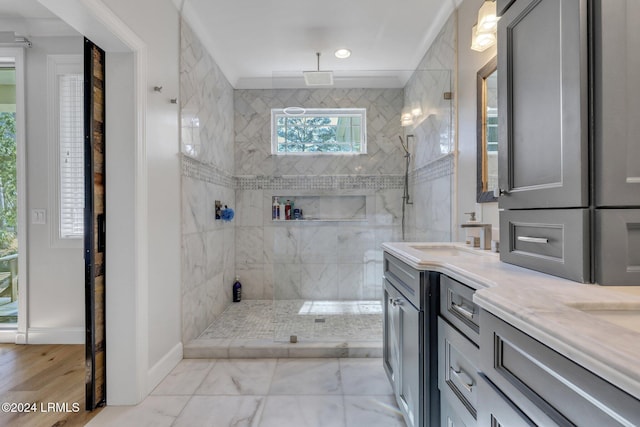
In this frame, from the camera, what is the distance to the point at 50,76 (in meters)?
2.55

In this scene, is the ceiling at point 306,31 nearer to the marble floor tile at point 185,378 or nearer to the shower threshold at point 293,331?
the shower threshold at point 293,331

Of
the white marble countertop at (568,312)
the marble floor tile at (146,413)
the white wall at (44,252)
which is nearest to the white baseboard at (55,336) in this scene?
the white wall at (44,252)

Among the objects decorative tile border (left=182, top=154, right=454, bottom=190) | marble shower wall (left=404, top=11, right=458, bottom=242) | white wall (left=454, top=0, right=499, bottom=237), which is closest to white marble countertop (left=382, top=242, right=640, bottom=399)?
white wall (left=454, top=0, right=499, bottom=237)

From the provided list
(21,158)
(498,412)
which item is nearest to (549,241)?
(498,412)

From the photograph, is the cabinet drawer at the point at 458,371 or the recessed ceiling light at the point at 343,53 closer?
the cabinet drawer at the point at 458,371

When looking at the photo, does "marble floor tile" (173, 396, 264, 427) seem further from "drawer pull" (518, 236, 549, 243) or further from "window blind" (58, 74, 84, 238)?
"window blind" (58, 74, 84, 238)

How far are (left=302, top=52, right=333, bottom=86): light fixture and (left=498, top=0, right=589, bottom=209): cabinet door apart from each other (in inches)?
79.6

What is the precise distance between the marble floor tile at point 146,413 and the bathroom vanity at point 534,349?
4.67ft

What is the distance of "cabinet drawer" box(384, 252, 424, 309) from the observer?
1301 millimetres

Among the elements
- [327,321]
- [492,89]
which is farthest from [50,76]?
[492,89]

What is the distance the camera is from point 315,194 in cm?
357

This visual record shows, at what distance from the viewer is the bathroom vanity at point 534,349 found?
1.47 feet

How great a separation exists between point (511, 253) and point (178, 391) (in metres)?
2.01

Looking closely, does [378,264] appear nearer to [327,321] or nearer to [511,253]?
[327,321]
